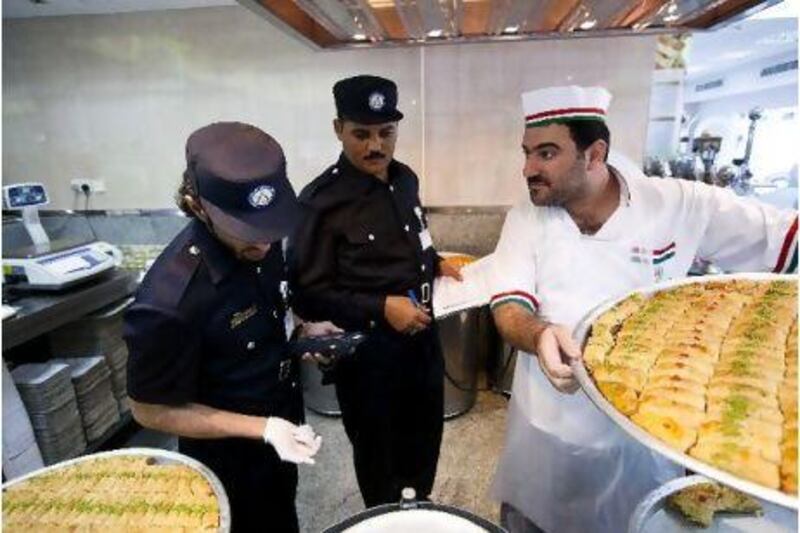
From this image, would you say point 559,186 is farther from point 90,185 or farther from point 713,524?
point 90,185

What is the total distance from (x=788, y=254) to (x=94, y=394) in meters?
3.03

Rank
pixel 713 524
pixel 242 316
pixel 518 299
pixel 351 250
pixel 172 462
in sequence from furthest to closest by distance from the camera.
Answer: pixel 351 250
pixel 518 299
pixel 242 316
pixel 172 462
pixel 713 524

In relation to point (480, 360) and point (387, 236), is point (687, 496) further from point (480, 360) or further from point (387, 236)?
point (480, 360)

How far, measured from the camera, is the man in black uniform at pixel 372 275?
1.95 m

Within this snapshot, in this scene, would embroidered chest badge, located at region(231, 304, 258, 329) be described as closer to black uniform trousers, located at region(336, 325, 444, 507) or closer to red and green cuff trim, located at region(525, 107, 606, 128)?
black uniform trousers, located at region(336, 325, 444, 507)

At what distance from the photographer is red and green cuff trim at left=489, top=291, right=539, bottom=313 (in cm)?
157

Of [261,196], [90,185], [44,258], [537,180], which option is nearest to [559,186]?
[537,180]

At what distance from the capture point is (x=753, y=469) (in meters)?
0.73

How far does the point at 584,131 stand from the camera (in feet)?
4.99

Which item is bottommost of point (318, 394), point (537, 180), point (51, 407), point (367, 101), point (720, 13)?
point (318, 394)

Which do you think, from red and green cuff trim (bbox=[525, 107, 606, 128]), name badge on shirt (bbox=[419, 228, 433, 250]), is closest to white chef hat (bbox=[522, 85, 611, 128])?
red and green cuff trim (bbox=[525, 107, 606, 128])

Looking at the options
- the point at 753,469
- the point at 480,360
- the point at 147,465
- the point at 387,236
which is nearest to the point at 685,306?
the point at 753,469

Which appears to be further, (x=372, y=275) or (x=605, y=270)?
(x=372, y=275)

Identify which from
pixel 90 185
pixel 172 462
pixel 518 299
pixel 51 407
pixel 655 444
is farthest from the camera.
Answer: pixel 90 185
